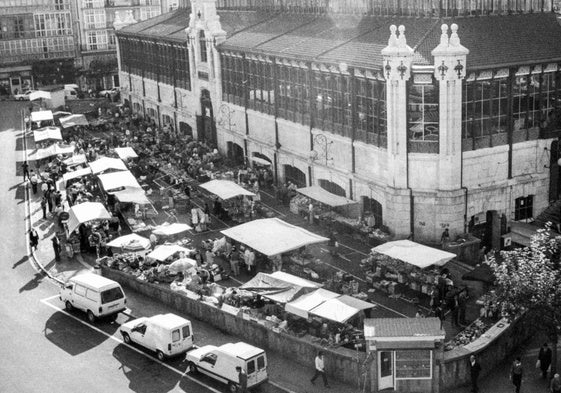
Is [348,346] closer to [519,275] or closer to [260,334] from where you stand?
[260,334]

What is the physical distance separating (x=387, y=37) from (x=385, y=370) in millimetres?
25970

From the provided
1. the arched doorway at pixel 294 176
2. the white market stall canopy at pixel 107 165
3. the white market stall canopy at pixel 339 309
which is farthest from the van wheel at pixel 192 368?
the white market stall canopy at pixel 107 165

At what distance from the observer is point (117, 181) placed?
57.8m

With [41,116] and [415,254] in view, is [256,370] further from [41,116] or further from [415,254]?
[41,116]

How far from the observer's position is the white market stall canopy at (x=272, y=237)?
43188mm

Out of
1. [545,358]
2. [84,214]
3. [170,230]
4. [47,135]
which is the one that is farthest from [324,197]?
[47,135]

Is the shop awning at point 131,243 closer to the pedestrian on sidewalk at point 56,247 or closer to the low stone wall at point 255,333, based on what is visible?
the low stone wall at point 255,333

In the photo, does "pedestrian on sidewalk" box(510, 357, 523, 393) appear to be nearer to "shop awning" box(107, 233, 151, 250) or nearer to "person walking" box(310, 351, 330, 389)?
"person walking" box(310, 351, 330, 389)

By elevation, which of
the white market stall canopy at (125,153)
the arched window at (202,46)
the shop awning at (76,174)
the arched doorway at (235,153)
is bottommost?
the arched doorway at (235,153)

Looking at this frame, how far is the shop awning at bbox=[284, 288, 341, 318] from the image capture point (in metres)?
35.7

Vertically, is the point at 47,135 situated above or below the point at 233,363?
above

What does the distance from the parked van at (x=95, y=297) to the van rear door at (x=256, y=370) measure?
10.8 m

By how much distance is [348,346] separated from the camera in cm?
3462

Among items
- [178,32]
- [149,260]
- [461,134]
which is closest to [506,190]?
[461,134]
